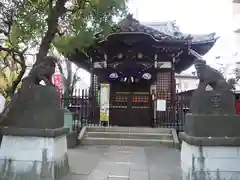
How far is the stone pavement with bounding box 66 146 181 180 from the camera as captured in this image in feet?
19.4

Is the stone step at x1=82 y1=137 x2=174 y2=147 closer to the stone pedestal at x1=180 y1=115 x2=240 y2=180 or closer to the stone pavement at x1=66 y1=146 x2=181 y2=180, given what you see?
the stone pavement at x1=66 y1=146 x2=181 y2=180

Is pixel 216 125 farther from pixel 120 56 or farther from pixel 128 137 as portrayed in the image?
pixel 120 56

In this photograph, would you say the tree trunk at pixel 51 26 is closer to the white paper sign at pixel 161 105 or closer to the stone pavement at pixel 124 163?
the stone pavement at pixel 124 163

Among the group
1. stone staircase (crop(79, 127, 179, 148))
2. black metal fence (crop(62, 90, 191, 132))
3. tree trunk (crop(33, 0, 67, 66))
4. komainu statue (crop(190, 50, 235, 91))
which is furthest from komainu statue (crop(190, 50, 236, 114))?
black metal fence (crop(62, 90, 191, 132))

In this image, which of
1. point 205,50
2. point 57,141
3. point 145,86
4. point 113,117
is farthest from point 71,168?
point 205,50

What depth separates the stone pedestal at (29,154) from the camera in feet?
16.6

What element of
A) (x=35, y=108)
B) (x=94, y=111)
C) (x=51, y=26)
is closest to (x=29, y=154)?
(x=35, y=108)

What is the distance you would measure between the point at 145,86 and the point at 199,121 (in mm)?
9739

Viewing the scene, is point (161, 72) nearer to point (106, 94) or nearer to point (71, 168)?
point (106, 94)

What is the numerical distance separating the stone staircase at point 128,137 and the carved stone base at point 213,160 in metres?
5.26

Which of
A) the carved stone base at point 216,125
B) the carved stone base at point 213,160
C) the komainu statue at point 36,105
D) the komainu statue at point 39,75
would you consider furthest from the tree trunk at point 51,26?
the carved stone base at point 213,160

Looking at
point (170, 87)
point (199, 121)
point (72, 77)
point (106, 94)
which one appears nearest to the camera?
point (199, 121)

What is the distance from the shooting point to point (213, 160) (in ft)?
15.8

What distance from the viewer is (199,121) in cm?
494
